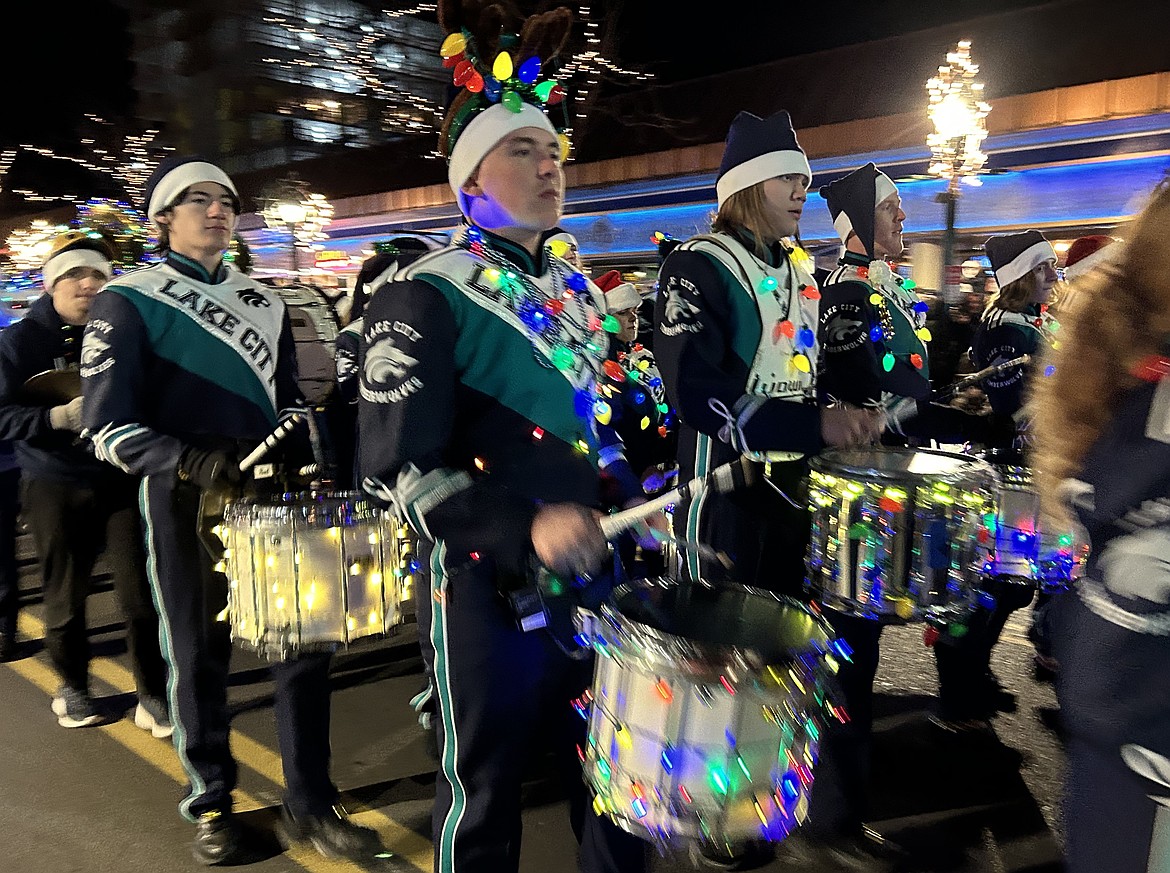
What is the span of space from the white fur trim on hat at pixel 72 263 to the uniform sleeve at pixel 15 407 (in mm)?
311

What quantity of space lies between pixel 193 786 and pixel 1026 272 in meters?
5.01

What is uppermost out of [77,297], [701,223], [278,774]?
[701,223]

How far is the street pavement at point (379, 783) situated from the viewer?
3373 millimetres

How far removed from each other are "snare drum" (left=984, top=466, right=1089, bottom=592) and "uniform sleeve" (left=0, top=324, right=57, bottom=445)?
4.16 m

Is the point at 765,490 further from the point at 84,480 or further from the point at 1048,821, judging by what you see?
the point at 84,480

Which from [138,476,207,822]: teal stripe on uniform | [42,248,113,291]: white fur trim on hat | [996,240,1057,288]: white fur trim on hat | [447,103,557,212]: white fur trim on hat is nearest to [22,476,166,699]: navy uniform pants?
[42,248,113,291]: white fur trim on hat

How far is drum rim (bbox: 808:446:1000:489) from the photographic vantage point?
2619 millimetres

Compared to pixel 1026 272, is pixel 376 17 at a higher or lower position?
higher

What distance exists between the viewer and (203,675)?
3318 mm

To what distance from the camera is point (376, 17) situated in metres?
34.9

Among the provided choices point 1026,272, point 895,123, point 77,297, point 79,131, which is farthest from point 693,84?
point 79,131

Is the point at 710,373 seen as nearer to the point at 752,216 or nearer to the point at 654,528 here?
the point at 752,216

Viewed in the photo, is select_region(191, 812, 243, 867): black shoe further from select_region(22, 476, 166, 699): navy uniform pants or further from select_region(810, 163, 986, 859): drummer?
select_region(810, 163, 986, 859): drummer

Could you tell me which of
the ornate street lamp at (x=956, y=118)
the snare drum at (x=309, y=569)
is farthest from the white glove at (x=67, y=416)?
the ornate street lamp at (x=956, y=118)
